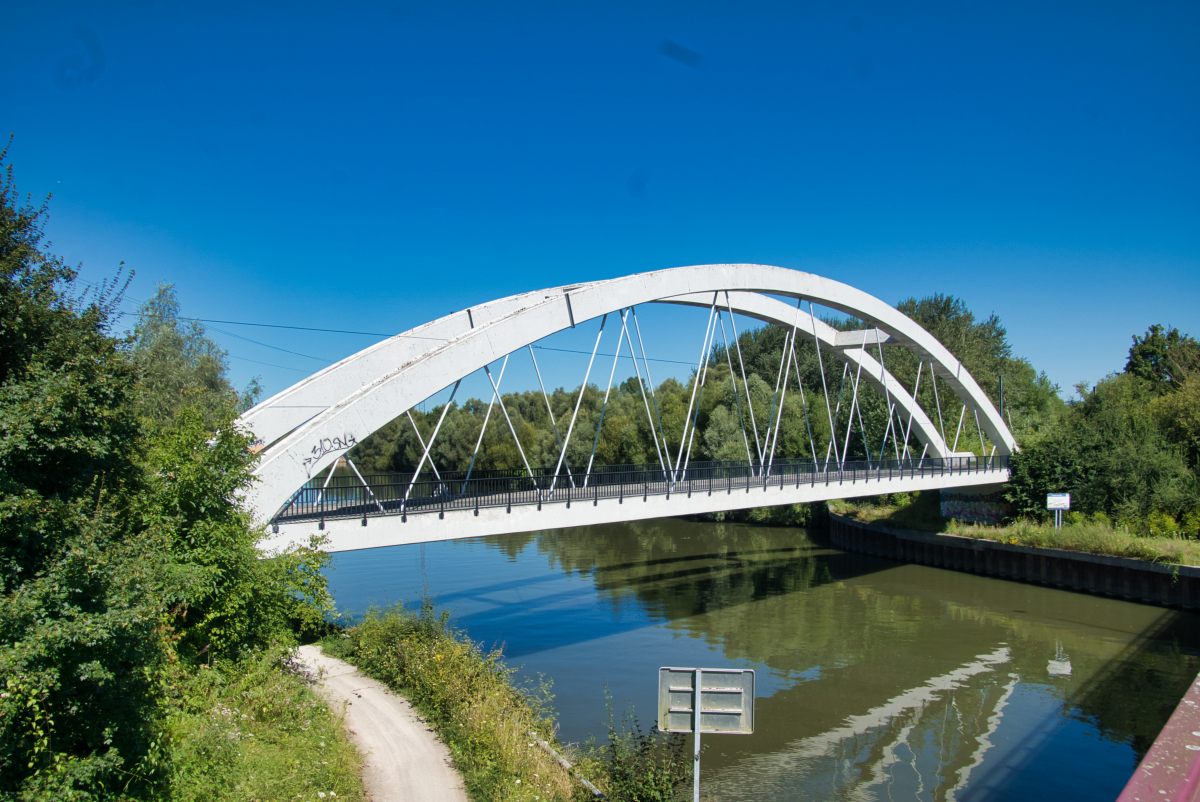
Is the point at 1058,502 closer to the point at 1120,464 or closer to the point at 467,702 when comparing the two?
the point at 1120,464

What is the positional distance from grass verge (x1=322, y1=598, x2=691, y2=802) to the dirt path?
20 cm

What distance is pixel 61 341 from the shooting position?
7.25m

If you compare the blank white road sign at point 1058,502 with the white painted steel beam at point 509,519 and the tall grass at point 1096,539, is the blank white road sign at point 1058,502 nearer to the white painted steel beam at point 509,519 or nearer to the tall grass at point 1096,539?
the tall grass at point 1096,539

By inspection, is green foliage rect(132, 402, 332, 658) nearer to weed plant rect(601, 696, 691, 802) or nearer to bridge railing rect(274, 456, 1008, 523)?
bridge railing rect(274, 456, 1008, 523)

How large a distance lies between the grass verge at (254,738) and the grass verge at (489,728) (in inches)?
58.2

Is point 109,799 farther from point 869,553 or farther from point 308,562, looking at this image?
point 869,553

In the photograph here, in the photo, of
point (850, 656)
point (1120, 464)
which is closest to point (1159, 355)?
point (1120, 464)

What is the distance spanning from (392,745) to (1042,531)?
101 ft

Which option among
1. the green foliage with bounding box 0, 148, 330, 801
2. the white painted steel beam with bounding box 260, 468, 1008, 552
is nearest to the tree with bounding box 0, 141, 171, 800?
the green foliage with bounding box 0, 148, 330, 801

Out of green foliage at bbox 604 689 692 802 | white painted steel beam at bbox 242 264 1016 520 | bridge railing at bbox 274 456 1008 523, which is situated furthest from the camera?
bridge railing at bbox 274 456 1008 523

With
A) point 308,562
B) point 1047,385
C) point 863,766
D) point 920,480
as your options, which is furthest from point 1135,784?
point 1047,385

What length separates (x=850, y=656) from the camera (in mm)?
19203

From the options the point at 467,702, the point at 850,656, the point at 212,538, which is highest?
the point at 212,538

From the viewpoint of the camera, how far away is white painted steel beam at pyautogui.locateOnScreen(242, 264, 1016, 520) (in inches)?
511
